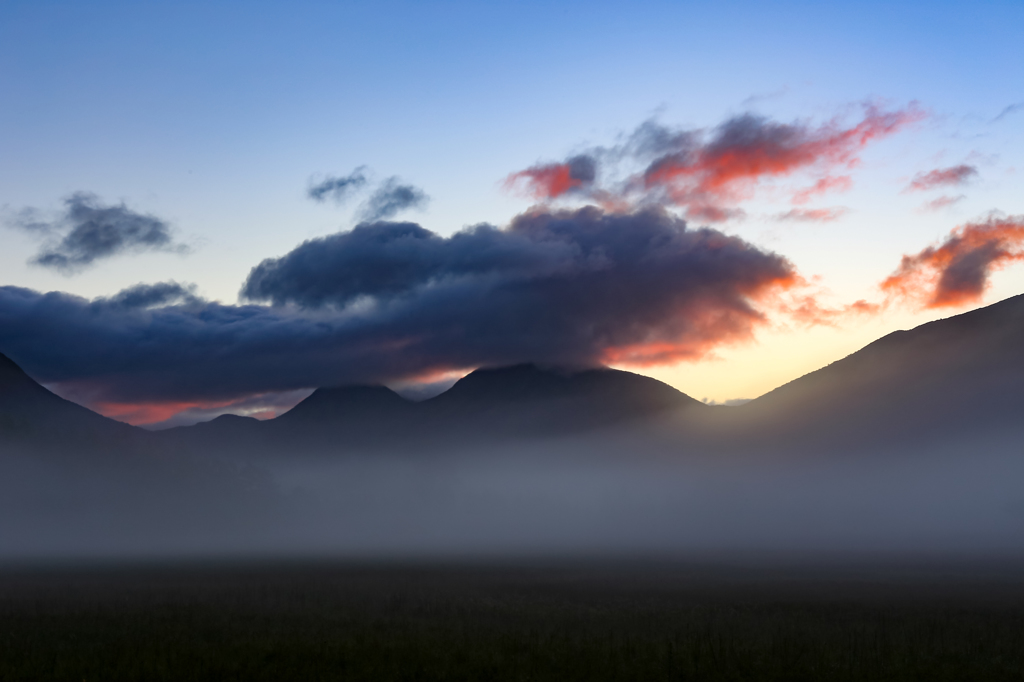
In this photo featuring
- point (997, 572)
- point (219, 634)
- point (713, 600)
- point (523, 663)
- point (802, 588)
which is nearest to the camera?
point (523, 663)

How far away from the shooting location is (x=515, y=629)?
35.4 metres

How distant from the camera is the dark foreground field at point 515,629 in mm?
25297

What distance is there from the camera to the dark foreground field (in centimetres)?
2530

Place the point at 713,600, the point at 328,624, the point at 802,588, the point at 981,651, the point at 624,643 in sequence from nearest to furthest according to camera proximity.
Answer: the point at 981,651, the point at 624,643, the point at 328,624, the point at 713,600, the point at 802,588

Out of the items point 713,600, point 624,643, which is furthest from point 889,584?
point 624,643

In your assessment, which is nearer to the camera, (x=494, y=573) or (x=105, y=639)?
(x=105, y=639)

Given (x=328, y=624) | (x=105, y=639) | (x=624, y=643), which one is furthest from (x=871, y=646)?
(x=105, y=639)

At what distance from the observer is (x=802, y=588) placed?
57.7 m

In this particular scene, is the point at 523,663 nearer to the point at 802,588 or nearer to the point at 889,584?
the point at 802,588

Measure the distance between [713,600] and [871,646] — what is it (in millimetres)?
19866

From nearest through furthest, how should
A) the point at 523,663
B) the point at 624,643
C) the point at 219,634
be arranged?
1. the point at 523,663
2. the point at 624,643
3. the point at 219,634

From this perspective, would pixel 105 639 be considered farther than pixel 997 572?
No

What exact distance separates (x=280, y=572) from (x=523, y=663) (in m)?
60.0

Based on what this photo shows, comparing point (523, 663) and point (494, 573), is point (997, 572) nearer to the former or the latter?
point (494, 573)
